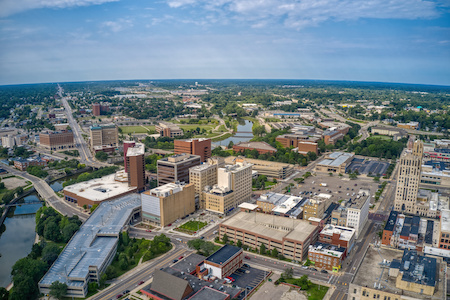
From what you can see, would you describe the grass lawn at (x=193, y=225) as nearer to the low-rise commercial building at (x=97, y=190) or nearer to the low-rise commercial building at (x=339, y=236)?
the low-rise commercial building at (x=97, y=190)

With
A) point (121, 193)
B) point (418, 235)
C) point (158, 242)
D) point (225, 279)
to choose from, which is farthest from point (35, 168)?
point (418, 235)

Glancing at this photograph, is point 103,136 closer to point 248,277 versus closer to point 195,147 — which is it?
point 195,147

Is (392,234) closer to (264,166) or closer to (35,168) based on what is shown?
(264,166)

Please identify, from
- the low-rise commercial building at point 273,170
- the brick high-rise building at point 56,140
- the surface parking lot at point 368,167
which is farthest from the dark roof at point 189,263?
the brick high-rise building at point 56,140

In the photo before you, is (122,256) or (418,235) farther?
(418,235)

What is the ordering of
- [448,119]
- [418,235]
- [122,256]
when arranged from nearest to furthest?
[122,256] < [418,235] < [448,119]

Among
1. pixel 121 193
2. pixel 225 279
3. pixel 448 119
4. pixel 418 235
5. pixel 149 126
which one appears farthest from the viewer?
pixel 149 126

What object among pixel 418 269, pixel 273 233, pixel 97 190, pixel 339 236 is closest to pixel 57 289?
pixel 273 233
